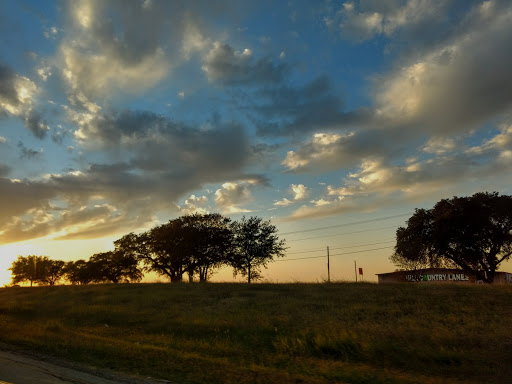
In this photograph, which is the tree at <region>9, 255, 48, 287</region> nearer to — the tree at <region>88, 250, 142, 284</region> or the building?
the tree at <region>88, 250, 142, 284</region>

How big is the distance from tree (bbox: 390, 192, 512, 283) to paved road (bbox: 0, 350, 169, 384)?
138 feet

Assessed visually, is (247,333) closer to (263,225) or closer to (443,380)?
(443,380)

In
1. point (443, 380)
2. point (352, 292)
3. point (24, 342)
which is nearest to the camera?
point (443, 380)

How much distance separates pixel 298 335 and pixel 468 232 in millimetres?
35414

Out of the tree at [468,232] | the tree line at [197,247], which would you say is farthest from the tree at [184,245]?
the tree at [468,232]

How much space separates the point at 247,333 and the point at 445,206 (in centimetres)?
3632

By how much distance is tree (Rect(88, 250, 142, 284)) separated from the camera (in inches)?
2490

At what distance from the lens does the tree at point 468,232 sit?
43.1 meters

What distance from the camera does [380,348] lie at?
13.3 meters

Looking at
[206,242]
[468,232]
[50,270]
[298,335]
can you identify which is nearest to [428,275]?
[468,232]

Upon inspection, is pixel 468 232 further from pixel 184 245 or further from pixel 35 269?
pixel 35 269

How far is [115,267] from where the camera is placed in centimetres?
6788

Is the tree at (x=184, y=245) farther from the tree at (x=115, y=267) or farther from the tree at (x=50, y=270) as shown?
the tree at (x=50, y=270)

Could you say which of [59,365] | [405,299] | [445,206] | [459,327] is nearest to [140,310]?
[59,365]
